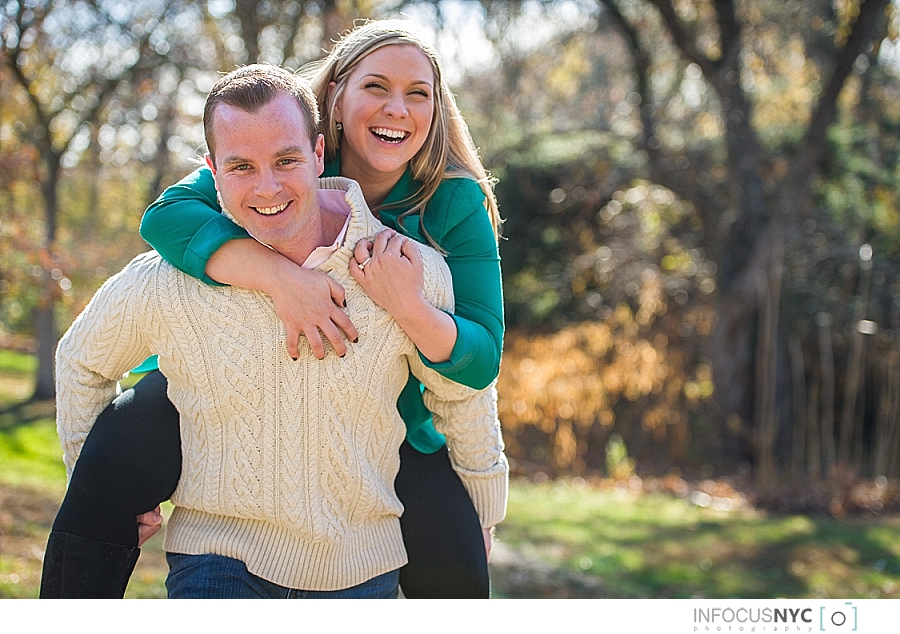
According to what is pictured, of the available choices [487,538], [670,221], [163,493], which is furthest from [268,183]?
[670,221]

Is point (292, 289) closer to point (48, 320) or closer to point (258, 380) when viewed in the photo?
point (258, 380)

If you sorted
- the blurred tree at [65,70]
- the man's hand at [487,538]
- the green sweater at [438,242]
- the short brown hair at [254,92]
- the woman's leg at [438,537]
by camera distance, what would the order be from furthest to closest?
the blurred tree at [65,70], the man's hand at [487,538], the woman's leg at [438,537], the green sweater at [438,242], the short brown hair at [254,92]

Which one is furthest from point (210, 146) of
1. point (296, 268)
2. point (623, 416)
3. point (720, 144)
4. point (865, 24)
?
point (720, 144)

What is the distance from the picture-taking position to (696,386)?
8.05 meters

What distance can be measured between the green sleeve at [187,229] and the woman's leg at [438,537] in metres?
0.55

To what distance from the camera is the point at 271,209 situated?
5.18 feet

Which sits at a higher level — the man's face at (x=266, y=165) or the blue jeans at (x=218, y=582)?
the man's face at (x=266, y=165)

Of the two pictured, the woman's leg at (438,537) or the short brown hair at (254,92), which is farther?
the woman's leg at (438,537)

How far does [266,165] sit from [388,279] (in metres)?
0.28

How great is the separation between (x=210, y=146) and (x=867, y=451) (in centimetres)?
714
